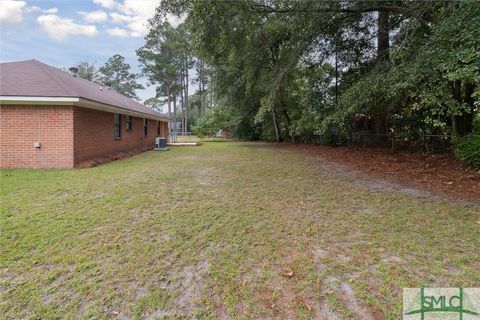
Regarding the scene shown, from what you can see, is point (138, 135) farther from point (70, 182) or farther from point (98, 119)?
point (70, 182)

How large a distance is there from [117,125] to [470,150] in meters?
12.8

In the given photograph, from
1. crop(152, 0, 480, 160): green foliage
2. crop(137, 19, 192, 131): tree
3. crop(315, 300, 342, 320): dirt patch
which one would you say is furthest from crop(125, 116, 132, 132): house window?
crop(137, 19, 192, 131): tree

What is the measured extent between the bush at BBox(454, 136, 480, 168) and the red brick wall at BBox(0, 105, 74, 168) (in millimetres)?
11171

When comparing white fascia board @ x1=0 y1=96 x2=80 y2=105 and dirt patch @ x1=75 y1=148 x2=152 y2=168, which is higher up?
white fascia board @ x1=0 y1=96 x2=80 y2=105

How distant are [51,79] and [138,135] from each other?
6.50m

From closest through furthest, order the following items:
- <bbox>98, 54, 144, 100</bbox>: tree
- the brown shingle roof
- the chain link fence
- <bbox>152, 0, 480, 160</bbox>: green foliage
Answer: <bbox>152, 0, 480, 160</bbox>: green foliage < the brown shingle roof < the chain link fence < <bbox>98, 54, 144, 100</bbox>: tree

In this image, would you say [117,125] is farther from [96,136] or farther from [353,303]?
[353,303]

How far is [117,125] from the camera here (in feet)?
40.6

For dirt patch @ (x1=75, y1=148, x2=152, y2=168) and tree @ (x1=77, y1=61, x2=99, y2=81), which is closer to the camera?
dirt patch @ (x1=75, y1=148, x2=152, y2=168)

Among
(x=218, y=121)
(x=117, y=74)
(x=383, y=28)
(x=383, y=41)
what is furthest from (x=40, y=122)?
(x=117, y=74)

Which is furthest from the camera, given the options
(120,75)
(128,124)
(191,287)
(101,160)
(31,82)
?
(120,75)

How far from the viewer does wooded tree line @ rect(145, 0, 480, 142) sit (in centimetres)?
538

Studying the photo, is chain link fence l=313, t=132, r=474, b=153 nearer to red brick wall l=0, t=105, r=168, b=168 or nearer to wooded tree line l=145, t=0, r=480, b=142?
wooded tree line l=145, t=0, r=480, b=142

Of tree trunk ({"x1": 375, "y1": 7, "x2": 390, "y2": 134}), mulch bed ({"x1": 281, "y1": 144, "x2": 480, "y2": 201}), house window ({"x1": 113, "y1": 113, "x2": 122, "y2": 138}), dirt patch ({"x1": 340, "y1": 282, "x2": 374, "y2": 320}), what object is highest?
tree trunk ({"x1": 375, "y1": 7, "x2": 390, "y2": 134})
